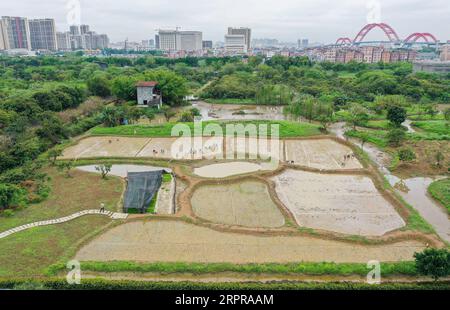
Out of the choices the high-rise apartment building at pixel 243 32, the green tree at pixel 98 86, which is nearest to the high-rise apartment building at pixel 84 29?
the high-rise apartment building at pixel 243 32

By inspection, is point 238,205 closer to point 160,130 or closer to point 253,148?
point 253,148

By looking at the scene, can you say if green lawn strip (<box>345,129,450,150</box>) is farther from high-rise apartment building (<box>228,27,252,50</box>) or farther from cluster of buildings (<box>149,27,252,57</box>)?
high-rise apartment building (<box>228,27,252,50</box>)

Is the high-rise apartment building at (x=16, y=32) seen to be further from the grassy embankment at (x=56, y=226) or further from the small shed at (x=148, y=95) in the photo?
the grassy embankment at (x=56, y=226)

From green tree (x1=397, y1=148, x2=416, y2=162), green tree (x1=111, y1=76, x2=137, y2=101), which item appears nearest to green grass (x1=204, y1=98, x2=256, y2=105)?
green tree (x1=111, y1=76, x2=137, y2=101)

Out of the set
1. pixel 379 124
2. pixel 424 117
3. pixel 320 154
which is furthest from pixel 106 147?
pixel 424 117
